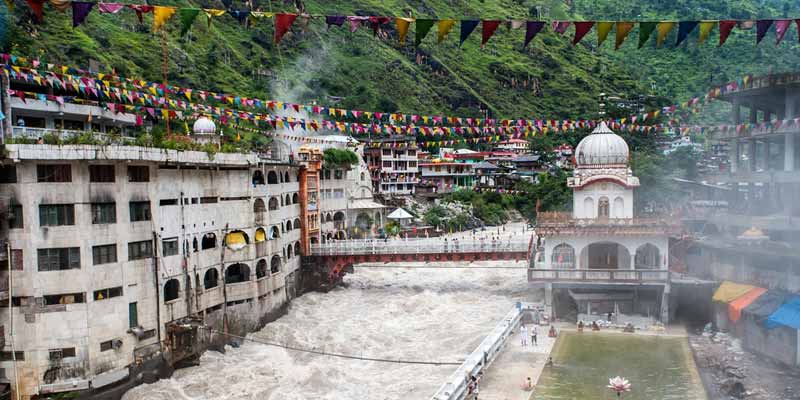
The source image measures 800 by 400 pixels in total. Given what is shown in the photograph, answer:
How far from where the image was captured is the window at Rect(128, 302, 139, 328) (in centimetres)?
3036

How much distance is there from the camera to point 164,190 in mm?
33000

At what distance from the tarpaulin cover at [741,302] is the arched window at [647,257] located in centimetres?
706

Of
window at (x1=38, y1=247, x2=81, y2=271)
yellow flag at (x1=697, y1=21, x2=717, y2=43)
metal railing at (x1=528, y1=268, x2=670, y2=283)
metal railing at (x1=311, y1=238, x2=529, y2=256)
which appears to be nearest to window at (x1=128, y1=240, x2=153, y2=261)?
window at (x1=38, y1=247, x2=81, y2=271)

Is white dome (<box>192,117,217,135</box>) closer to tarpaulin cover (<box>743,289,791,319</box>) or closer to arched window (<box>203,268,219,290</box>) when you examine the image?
→ arched window (<box>203,268,219,290</box>)

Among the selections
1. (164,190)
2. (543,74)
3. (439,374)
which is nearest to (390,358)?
(439,374)

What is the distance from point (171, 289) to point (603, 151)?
25937mm

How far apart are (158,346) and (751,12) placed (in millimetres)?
154887

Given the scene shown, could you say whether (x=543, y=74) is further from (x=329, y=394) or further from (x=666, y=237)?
(x=329, y=394)

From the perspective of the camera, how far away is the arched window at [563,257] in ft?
136

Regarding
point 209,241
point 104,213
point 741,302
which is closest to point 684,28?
point 741,302

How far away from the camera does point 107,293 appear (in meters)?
29.5

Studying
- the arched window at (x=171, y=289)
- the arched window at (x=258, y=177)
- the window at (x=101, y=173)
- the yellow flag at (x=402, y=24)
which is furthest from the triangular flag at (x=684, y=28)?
the arched window at (x=258, y=177)

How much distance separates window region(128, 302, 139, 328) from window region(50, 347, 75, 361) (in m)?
2.69

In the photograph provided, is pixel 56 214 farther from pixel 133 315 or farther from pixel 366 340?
pixel 366 340
